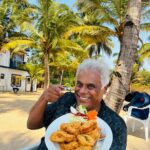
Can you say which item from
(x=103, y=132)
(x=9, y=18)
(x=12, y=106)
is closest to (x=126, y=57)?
(x=103, y=132)

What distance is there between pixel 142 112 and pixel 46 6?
51.6ft

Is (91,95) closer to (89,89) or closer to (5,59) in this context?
(89,89)

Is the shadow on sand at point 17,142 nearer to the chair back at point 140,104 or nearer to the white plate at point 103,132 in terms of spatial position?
the chair back at point 140,104

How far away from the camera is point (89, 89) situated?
2.89m

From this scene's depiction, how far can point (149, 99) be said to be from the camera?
9328 millimetres

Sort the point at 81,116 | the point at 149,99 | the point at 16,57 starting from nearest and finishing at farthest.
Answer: the point at 81,116
the point at 149,99
the point at 16,57

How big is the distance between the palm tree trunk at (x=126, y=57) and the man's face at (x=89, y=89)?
5.11 meters

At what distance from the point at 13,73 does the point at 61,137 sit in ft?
125

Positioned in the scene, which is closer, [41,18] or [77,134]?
[77,134]

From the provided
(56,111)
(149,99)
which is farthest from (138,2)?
(56,111)

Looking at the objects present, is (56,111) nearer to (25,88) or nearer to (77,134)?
(77,134)

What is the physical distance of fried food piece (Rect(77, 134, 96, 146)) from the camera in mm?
2381

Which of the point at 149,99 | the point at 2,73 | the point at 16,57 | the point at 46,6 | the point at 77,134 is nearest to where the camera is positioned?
the point at 77,134

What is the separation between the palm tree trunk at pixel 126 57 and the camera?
795 centimetres
